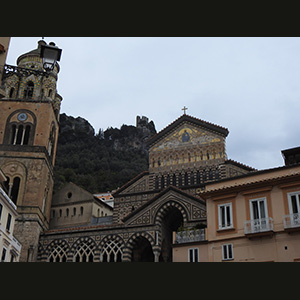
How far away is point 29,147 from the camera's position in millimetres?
34219

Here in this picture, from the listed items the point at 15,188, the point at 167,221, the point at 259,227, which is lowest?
the point at 259,227

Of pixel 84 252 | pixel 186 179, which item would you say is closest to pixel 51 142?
pixel 84 252

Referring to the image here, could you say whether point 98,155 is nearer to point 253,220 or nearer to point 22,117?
point 22,117

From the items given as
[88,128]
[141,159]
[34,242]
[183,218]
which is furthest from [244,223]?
[88,128]

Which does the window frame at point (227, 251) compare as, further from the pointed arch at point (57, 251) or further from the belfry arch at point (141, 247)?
the pointed arch at point (57, 251)

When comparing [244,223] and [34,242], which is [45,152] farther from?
[244,223]

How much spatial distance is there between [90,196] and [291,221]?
2127 centimetres

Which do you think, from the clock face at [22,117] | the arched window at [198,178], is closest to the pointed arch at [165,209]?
the arched window at [198,178]

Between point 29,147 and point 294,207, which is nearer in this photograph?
point 294,207

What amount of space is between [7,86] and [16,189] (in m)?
9.03

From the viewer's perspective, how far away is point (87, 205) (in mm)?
36906

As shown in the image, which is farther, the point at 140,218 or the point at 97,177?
the point at 97,177

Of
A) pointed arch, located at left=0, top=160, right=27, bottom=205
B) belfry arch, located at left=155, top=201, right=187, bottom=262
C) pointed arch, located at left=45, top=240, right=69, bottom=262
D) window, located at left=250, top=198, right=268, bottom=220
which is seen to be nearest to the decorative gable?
belfry arch, located at left=155, top=201, right=187, bottom=262

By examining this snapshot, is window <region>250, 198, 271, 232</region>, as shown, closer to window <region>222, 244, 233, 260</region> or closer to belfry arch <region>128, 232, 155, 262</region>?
window <region>222, 244, 233, 260</region>
